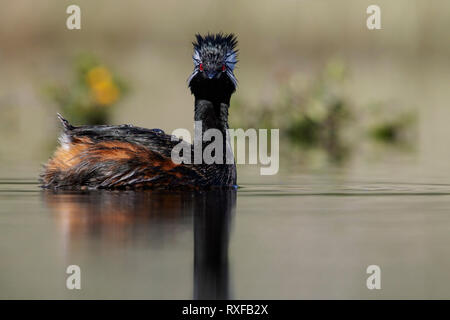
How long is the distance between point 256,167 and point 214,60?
548 centimetres

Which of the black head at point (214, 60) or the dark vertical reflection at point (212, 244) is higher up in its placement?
the black head at point (214, 60)

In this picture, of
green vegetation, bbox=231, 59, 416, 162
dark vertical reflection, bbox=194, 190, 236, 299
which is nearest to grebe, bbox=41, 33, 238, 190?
dark vertical reflection, bbox=194, 190, 236, 299

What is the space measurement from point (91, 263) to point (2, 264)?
0.79 m

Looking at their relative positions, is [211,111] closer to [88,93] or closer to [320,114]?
[320,114]

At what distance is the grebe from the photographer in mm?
11781

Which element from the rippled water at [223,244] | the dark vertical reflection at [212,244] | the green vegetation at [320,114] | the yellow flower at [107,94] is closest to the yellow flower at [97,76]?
the yellow flower at [107,94]

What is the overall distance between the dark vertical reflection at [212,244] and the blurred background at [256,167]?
3cm

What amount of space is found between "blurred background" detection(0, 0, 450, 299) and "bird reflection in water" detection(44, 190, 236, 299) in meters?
0.03

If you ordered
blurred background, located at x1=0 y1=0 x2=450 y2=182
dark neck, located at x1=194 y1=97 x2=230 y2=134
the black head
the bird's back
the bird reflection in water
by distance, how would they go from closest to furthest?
the bird reflection in water, the bird's back, the black head, dark neck, located at x1=194 y1=97 x2=230 y2=134, blurred background, located at x1=0 y1=0 x2=450 y2=182

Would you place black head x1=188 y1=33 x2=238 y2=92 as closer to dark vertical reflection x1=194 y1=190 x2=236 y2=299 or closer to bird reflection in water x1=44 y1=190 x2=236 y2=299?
bird reflection in water x1=44 y1=190 x2=236 y2=299

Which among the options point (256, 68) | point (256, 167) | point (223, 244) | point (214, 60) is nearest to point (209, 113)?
point (214, 60)

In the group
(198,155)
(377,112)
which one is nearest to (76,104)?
(377,112)

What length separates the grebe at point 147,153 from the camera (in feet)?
38.7

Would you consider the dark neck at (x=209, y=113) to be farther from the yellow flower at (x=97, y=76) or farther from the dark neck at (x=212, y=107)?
the yellow flower at (x=97, y=76)
